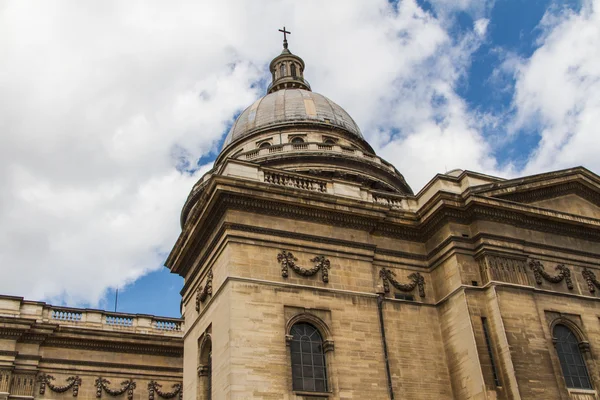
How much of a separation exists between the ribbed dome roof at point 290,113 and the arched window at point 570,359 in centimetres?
2608

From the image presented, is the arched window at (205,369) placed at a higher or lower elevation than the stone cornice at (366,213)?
lower

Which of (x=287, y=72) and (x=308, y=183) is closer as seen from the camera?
(x=308, y=183)

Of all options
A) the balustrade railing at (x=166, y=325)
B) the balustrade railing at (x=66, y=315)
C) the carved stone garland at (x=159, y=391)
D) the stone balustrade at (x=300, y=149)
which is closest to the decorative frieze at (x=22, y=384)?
the balustrade railing at (x=66, y=315)

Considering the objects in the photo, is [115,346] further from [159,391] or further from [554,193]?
[554,193]

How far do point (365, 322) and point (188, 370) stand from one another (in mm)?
6751

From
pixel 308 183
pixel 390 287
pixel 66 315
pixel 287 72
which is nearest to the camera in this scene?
pixel 390 287

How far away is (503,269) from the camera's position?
22.6m

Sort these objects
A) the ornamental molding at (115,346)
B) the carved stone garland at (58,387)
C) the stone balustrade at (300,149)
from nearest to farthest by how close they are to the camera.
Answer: the carved stone garland at (58,387), the ornamental molding at (115,346), the stone balustrade at (300,149)

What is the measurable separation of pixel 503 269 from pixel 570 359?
12.0ft

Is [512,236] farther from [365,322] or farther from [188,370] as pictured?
[188,370]

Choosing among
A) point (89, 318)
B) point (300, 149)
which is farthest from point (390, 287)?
point (300, 149)

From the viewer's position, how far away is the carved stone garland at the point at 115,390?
32719 mm

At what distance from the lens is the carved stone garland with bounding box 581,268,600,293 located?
79.3 feet

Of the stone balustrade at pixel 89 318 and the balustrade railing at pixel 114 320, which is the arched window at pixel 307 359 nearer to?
the stone balustrade at pixel 89 318
